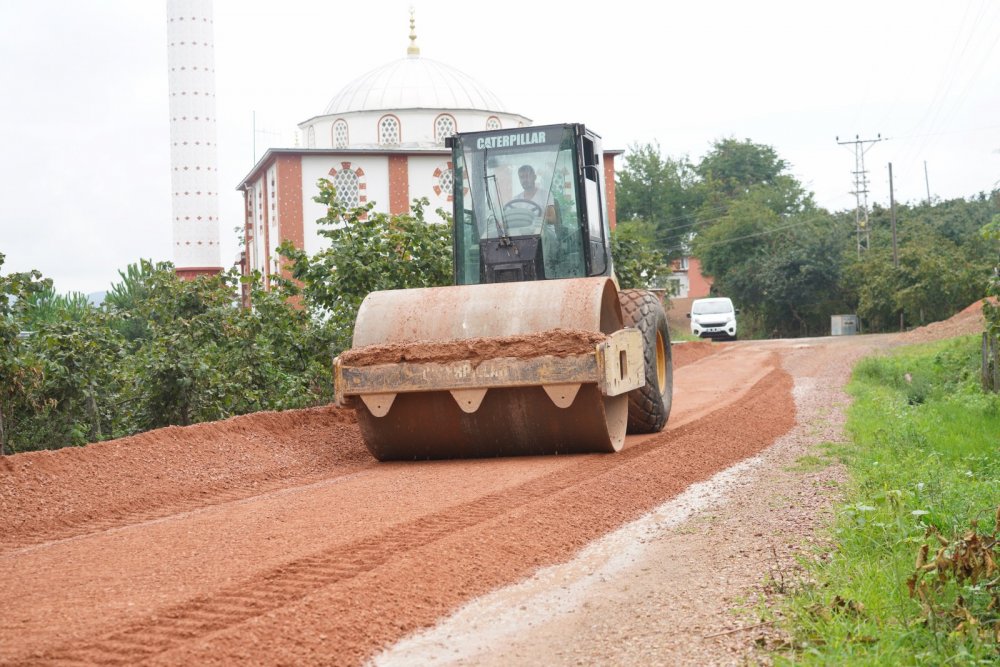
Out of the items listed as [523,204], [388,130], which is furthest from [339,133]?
[523,204]

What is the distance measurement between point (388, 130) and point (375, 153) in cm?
308

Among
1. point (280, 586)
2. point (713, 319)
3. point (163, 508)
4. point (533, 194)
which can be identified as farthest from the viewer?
point (713, 319)

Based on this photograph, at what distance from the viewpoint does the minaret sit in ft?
146

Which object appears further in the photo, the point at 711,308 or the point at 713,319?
the point at 711,308

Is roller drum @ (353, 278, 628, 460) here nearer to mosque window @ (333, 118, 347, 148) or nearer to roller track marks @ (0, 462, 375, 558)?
roller track marks @ (0, 462, 375, 558)

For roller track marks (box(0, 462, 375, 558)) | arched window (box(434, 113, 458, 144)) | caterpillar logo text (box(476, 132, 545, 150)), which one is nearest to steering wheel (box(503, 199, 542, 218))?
caterpillar logo text (box(476, 132, 545, 150))

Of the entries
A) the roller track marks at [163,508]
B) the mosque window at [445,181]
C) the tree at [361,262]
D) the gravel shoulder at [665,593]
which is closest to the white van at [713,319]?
the mosque window at [445,181]

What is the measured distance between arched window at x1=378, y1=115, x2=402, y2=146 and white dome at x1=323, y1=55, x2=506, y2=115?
53 centimetres

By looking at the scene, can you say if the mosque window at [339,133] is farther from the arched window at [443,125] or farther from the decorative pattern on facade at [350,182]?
the arched window at [443,125]

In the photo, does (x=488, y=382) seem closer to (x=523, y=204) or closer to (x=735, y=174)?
(x=523, y=204)

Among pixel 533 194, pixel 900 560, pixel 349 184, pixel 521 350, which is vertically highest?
pixel 349 184

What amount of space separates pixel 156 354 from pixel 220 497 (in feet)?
18.8

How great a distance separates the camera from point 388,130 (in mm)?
49344

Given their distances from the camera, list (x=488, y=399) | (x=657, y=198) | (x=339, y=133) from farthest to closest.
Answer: (x=657, y=198), (x=339, y=133), (x=488, y=399)
